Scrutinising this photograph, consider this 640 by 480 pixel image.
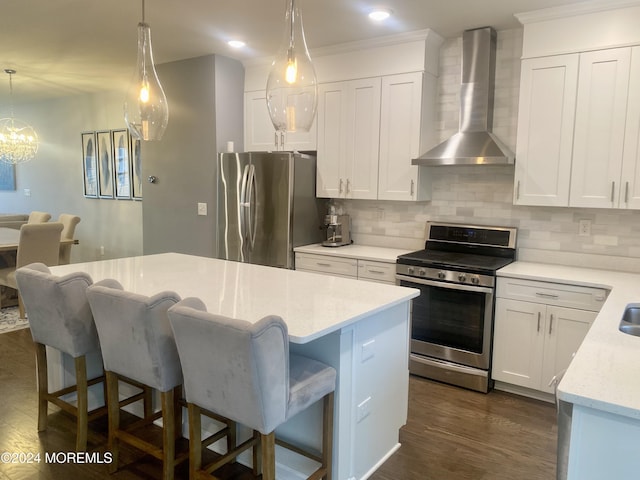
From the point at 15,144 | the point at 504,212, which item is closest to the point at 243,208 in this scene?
the point at 504,212

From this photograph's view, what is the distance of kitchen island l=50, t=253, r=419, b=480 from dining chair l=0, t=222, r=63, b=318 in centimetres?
237

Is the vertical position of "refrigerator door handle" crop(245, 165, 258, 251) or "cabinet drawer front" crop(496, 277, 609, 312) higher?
"refrigerator door handle" crop(245, 165, 258, 251)

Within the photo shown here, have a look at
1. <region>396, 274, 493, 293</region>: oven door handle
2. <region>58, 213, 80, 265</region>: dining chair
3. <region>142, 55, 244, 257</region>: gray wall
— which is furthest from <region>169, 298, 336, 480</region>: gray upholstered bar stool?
<region>58, 213, 80, 265</region>: dining chair

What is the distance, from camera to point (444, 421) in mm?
2895

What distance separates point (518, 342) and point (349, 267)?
4.52ft

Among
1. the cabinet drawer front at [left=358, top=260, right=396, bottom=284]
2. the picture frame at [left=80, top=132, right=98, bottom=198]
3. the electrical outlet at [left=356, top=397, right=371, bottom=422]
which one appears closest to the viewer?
the electrical outlet at [left=356, top=397, right=371, bottom=422]

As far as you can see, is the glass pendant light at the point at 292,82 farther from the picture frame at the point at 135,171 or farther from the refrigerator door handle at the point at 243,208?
the picture frame at the point at 135,171

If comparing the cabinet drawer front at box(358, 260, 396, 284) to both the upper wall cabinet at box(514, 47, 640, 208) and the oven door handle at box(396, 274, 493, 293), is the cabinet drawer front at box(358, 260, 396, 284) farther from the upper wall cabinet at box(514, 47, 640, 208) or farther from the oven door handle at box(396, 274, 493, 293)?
the upper wall cabinet at box(514, 47, 640, 208)

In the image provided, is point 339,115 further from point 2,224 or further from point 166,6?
point 2,224

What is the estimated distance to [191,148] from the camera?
188 inches

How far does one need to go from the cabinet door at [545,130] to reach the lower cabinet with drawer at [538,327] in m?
0.65

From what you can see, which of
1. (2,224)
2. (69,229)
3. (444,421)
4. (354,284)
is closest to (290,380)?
(354,284)

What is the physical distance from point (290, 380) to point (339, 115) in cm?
288

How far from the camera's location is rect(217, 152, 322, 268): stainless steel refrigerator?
4086mm
